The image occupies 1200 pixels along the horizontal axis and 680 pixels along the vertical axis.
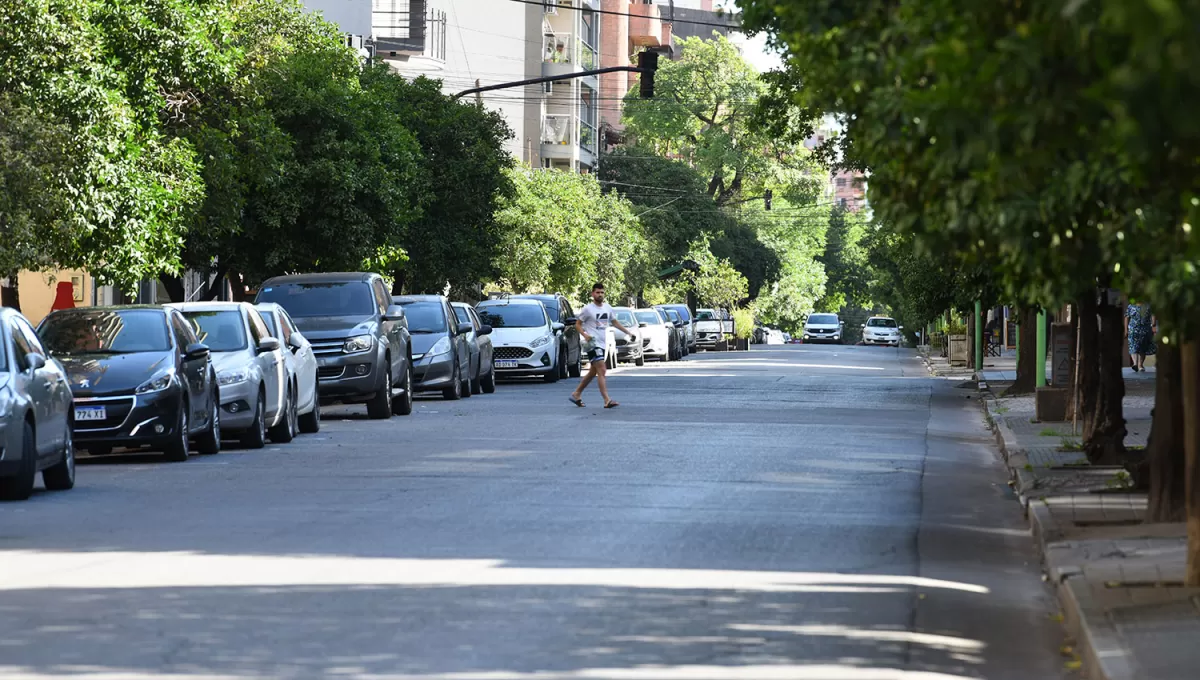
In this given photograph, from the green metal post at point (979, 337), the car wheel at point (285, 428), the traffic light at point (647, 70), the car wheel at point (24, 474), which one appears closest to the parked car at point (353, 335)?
the car wheel at point (285, 428)

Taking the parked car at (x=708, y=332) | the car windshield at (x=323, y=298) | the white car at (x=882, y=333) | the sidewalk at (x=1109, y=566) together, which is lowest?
the white car at (x=882, y=333)

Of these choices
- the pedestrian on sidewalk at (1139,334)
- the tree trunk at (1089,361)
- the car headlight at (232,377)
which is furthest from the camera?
the pedestrian on sidewalk at (1139,334)

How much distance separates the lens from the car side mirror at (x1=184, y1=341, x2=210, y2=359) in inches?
787

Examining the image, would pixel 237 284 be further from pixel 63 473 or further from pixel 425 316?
pixel 63 473

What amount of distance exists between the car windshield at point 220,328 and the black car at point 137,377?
1.62 meters

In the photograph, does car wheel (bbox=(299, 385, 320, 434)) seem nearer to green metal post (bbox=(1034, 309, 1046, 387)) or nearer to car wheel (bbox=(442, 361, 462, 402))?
car wheel (bbox=(442, 361, 462, 402))

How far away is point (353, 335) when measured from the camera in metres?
27.4

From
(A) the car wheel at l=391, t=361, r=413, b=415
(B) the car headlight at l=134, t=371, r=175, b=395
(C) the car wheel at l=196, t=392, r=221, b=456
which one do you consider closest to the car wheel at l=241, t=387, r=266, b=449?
(C) the car wheel at l=196, t=392, r=221, b=456

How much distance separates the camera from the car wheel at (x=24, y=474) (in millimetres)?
15367

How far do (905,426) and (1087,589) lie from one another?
1592 centimetres

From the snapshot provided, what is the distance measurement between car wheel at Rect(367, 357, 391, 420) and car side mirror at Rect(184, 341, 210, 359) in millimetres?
7083

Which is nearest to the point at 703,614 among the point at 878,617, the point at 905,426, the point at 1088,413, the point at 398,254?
the point at 878,617

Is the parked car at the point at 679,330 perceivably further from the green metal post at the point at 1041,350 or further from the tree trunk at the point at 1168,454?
the tree trunk at the point at 1168,454

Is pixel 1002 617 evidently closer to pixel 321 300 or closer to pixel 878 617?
pixel 878 617
